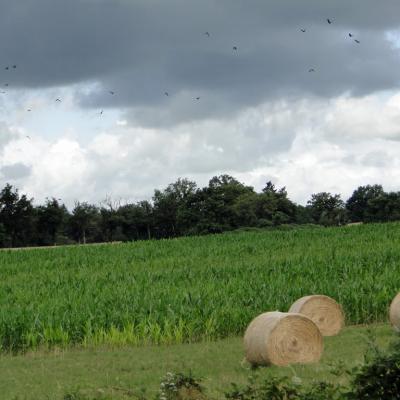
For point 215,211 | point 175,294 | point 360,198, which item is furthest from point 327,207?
point 175,294

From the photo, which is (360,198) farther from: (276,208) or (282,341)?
(282,341)

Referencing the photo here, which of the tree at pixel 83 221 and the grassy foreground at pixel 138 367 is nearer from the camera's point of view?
the grassy foreground at pixel 138 367

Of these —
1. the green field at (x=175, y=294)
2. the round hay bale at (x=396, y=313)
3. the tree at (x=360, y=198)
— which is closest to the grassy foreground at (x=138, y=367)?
the round hay bale at (x=396, y=313)

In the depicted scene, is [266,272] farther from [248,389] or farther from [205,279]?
[248,389]

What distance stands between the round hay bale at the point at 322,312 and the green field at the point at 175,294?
1.95 meters

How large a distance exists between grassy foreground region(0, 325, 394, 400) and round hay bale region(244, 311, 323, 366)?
0.21 metres

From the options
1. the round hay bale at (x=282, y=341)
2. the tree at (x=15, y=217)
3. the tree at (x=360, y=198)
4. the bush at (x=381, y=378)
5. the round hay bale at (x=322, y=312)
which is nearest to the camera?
the bush at (x=381, y=378)

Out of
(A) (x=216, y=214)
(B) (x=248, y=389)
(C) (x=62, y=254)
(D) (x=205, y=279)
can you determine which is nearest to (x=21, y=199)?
(A) (x=216, y=214)

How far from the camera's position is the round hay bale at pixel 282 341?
12.3m

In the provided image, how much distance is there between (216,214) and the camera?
104500mm

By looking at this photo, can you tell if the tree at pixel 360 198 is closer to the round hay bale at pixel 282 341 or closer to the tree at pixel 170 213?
the tree at pixel 170 213

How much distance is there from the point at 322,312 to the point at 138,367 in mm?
4500

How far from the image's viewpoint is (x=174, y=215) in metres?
114

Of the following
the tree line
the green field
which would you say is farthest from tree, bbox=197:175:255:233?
the green field
